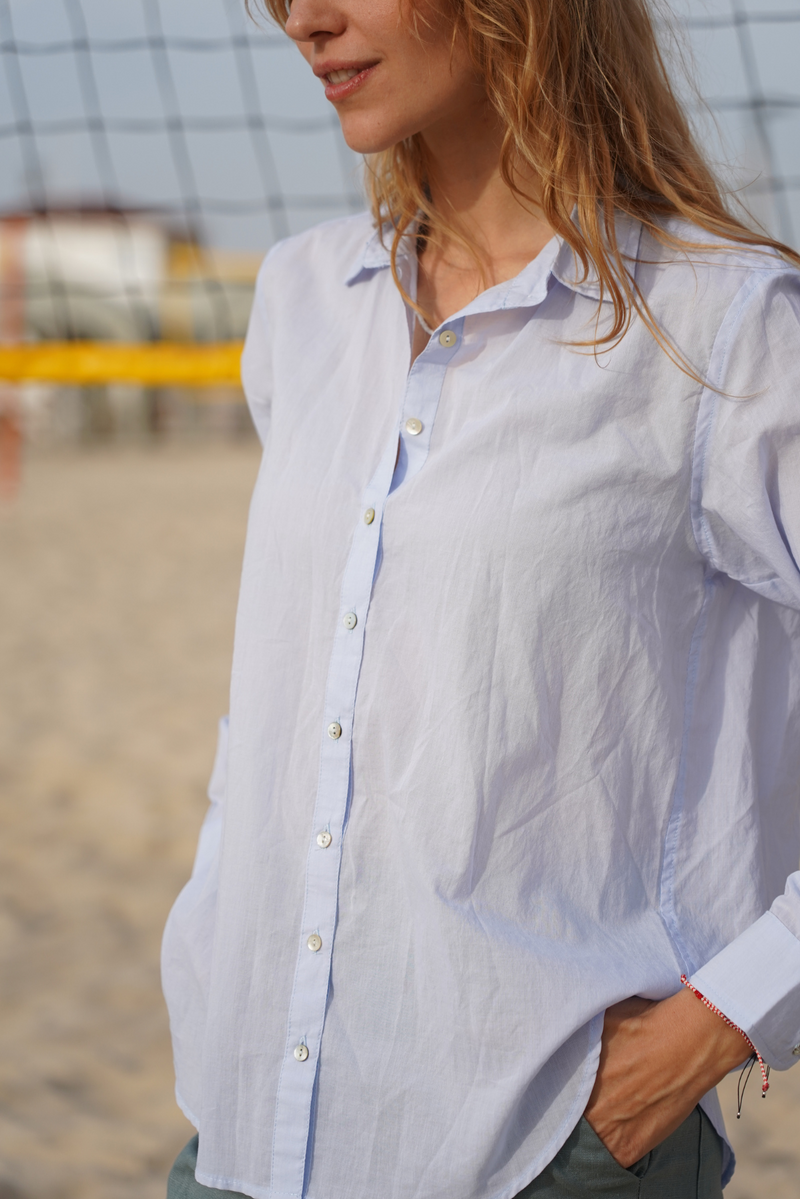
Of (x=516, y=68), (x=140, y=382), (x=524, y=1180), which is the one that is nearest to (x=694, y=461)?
(x=516, y=68)

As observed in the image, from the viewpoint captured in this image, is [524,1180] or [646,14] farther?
[646,14]

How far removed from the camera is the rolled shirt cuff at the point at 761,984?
769mm

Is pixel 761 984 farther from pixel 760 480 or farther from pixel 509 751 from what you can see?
pixel 760 480

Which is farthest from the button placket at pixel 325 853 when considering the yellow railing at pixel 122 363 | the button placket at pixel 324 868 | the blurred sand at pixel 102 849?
the yellow railing at pixel 122 363

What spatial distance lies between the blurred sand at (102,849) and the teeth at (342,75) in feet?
5.43

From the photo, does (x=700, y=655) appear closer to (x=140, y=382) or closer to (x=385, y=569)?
(x=385, y=569)

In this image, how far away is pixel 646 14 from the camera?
930 millimetres

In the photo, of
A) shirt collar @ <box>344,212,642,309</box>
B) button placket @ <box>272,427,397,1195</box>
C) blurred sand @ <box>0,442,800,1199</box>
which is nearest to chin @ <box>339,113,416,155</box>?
shirt collar @ <box>344,212,642,309</box>

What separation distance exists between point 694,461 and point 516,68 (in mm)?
331

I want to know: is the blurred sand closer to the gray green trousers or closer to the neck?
the gray green trousers

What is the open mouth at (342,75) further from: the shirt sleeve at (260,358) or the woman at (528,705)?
the shirt sleeve at (260,358)

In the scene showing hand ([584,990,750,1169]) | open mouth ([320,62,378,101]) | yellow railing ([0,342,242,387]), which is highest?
open mouth ([320,62,378,101])

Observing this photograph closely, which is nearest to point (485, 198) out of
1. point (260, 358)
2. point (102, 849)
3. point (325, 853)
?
point (260, 358)

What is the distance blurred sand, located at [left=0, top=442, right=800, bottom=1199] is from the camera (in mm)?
1937
